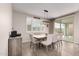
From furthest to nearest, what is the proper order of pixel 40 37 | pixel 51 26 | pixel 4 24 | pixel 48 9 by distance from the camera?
pixel 40 37 → pixel 51 26 → pixel 48 9 → pixel 4 24

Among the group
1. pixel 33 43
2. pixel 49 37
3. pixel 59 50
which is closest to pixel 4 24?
pixel 33 43

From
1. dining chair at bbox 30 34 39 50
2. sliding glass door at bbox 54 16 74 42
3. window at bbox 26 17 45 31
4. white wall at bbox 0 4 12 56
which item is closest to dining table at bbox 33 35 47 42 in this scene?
dining chair at bbox 30 34 39 50

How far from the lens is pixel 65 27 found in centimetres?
295

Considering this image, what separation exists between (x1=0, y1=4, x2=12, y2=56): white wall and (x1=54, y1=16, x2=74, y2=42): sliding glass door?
1.48 meters

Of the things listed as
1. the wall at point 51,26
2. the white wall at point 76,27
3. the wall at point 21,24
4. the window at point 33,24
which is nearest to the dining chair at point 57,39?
the wall at point 51,26

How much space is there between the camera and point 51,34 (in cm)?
319

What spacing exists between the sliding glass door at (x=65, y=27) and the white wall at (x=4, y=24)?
1.48 m

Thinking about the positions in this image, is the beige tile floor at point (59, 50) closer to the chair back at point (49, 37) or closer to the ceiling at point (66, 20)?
the chair back at point (49, 37)

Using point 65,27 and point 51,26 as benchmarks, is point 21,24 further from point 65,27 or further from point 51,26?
point 65,27

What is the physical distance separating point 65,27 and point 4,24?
1825mm

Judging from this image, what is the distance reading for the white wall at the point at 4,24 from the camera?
2.23m

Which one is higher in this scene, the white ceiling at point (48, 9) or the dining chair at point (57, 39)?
the white ceiling at point (48, 9)

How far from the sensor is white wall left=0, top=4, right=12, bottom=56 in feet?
7.31

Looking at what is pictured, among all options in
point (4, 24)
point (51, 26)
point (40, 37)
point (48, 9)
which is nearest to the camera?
point (4, 24)
